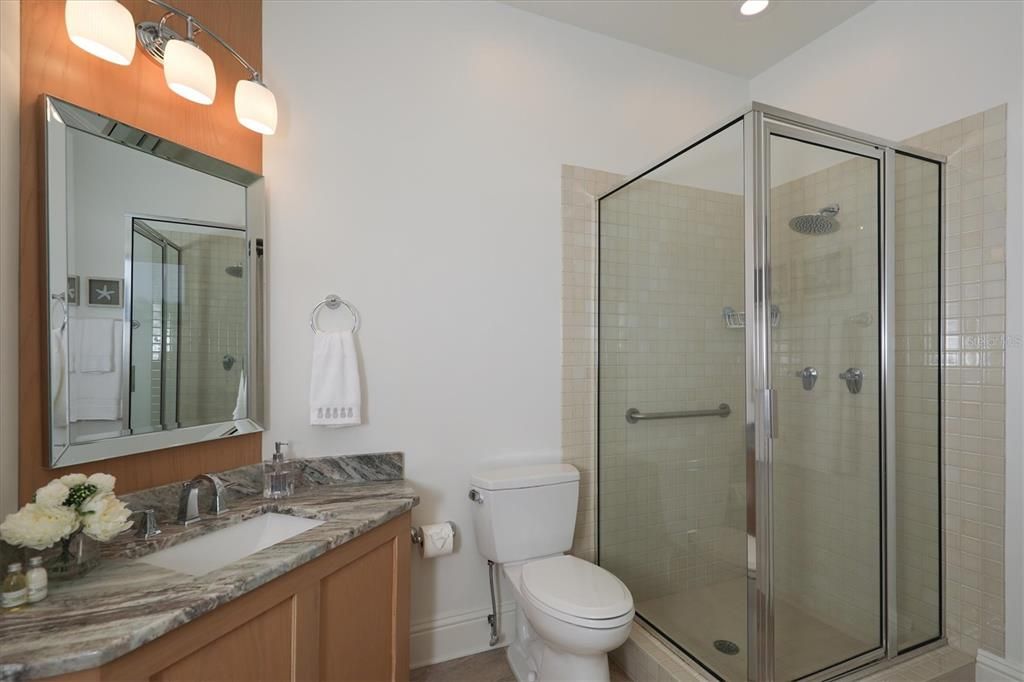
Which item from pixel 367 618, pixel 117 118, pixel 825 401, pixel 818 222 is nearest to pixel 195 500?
pixel 367 618

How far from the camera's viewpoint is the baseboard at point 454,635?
2.00 metres

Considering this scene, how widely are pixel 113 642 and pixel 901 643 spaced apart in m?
2.37

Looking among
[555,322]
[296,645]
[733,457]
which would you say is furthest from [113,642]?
[555,322]

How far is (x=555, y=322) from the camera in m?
2.30

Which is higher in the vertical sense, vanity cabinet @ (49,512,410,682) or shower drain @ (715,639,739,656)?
vanity cabinet @ (49,512,410,682)

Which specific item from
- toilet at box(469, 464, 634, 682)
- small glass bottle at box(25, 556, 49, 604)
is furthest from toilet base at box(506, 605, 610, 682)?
small glass bottle at box(25, 556, 49, 604)

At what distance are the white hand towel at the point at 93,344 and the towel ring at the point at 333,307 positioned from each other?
2.01 feet

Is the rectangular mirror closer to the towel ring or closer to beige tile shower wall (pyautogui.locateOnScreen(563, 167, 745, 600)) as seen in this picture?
the towel ring

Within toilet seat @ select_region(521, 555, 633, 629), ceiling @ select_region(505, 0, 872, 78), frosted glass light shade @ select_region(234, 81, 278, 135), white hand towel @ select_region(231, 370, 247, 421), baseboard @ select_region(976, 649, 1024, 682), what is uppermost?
ceiling @ select_region(505, 0, 872, 78)

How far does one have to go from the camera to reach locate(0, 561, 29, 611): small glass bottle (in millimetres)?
938

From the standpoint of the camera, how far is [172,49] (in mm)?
1396

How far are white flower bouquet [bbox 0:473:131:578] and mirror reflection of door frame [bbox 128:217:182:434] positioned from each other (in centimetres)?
34

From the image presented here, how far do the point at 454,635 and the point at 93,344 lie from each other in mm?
1658

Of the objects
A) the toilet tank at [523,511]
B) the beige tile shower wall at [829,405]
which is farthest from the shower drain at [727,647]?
the toilet tank at [523,511]
